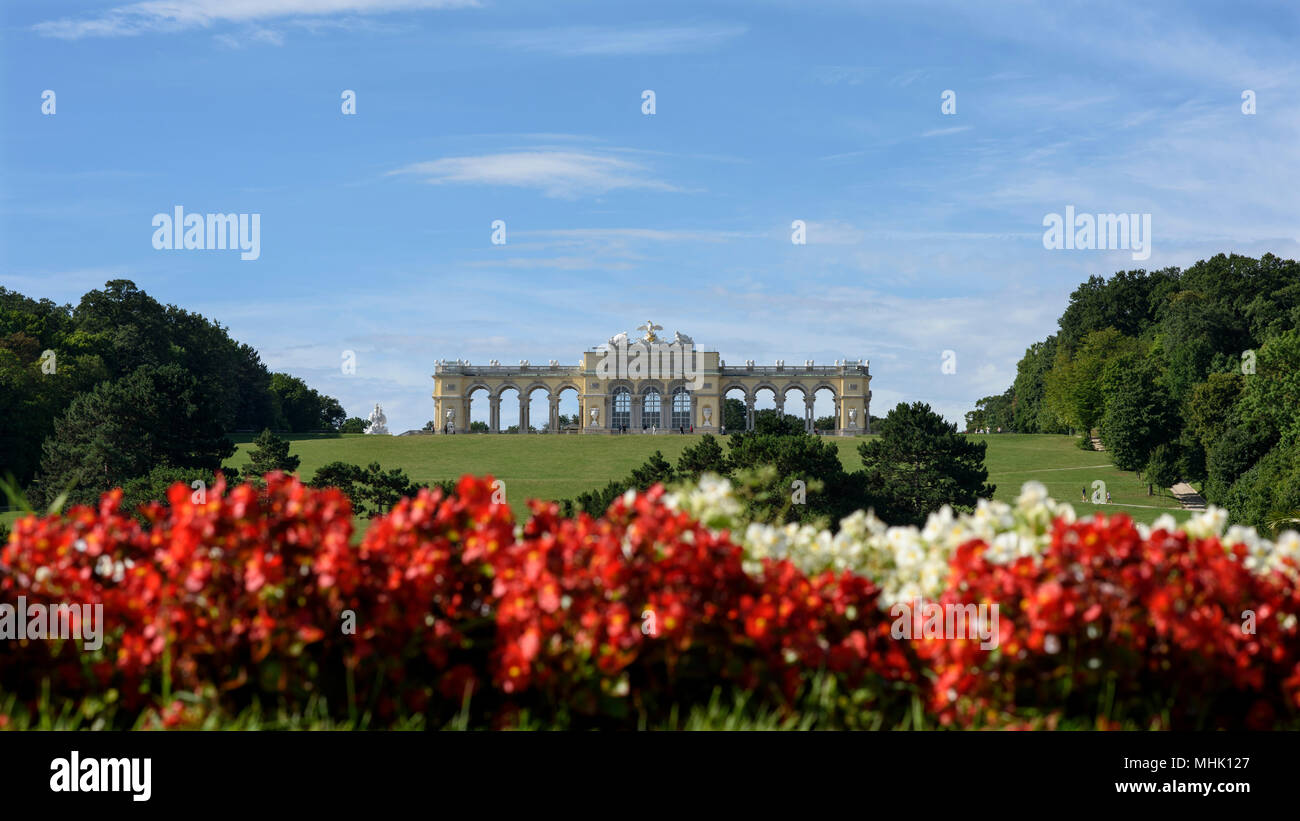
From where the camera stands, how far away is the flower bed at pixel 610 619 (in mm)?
5426

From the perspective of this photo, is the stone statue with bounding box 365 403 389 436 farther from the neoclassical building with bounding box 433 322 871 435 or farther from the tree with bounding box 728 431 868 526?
the tree with bounding box 728 431 868 526

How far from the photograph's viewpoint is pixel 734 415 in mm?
113438

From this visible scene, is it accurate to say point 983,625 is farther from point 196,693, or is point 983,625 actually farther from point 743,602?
point 196,693

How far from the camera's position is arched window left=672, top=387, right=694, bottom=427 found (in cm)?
10462

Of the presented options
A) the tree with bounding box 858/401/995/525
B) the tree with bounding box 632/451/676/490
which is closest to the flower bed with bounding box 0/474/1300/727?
the tree with bounding box 632/451/676/490

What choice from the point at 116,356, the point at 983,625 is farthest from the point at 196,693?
the point at 116,356

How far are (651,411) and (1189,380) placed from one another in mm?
47769

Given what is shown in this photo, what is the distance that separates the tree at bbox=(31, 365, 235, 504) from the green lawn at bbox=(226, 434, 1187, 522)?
8233 mm

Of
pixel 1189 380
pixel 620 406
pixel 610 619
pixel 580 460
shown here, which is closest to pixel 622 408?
pixel 620 406

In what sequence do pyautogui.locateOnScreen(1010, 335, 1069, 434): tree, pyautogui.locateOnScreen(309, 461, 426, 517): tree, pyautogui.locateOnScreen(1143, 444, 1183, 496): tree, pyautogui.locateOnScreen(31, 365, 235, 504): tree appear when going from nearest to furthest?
1. pyautogui.locateOnScreen(309, 461, 426, 517): tree
2. pyautogui.locateOnScreen(31, 365, 235, 504): tree
3. pyautogui.locateOnScreen(1143, 444, 1183, 496): tree
4. pyautogui.locateOnScreen(1010, 335, 1069, 434): tree

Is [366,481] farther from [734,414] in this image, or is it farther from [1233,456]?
[734,414]

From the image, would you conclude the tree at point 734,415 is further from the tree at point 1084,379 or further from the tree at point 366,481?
the tree at point 366,481

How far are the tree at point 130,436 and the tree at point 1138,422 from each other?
42.7 meters
